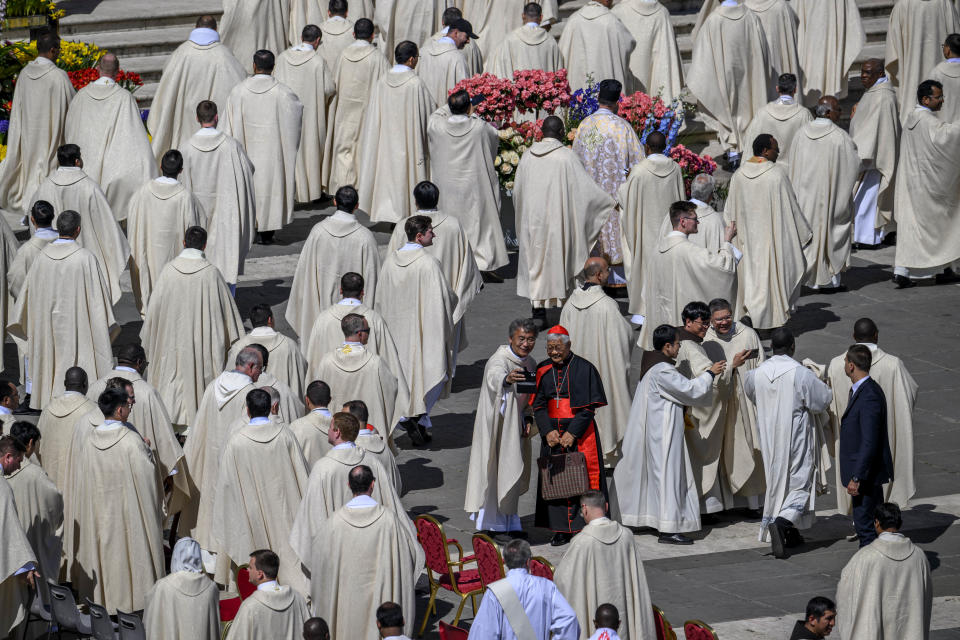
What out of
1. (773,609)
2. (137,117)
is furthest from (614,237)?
(773,609)

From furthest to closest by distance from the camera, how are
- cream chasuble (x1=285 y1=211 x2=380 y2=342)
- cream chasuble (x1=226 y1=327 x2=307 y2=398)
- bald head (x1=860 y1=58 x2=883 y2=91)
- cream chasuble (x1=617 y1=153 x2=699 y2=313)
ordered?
bald head (x1=860 y1=58 x2=883 y2=91), cream chasuble (x1=617 y1=153 x2=699 y2=313), cream chasuble (x1=285 y1=211 x2=380 y2=342), cream chasuble (x1=226 y1=327 x2=307 y2=398)

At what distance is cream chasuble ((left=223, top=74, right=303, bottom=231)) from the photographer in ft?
59.4

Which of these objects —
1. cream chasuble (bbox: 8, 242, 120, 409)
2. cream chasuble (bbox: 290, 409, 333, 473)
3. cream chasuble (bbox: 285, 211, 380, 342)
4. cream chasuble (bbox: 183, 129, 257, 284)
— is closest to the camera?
cream chasuble (bbox: 290, 409, 333, 473)

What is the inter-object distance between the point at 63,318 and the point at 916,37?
33.1 feet

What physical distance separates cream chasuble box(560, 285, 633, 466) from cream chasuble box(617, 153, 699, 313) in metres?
2.44

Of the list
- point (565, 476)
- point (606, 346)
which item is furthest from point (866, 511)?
point (606, 346)

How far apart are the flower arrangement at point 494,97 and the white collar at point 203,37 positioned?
273cm

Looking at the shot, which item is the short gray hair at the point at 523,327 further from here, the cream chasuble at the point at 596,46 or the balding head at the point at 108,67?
the cream chasuble at the point at 596,46

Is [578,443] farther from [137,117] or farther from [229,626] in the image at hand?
[137,117]

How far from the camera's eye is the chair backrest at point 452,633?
10.7 metres

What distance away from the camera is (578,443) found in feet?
41.5

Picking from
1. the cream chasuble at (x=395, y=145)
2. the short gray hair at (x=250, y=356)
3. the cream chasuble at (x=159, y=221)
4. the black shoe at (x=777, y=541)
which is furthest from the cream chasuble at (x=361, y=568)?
the cream chasuble at (x=395, y=145)

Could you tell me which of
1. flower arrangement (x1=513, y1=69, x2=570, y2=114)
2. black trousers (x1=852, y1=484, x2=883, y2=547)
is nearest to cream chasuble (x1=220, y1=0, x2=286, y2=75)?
flower arrangement (x1=513, y1=69, x2=570, y2=114)

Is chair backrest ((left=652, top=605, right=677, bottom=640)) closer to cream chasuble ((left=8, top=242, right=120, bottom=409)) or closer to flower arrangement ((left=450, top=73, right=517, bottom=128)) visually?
cream chasuble ((left=8, top=242, right=120, bottom=409))
